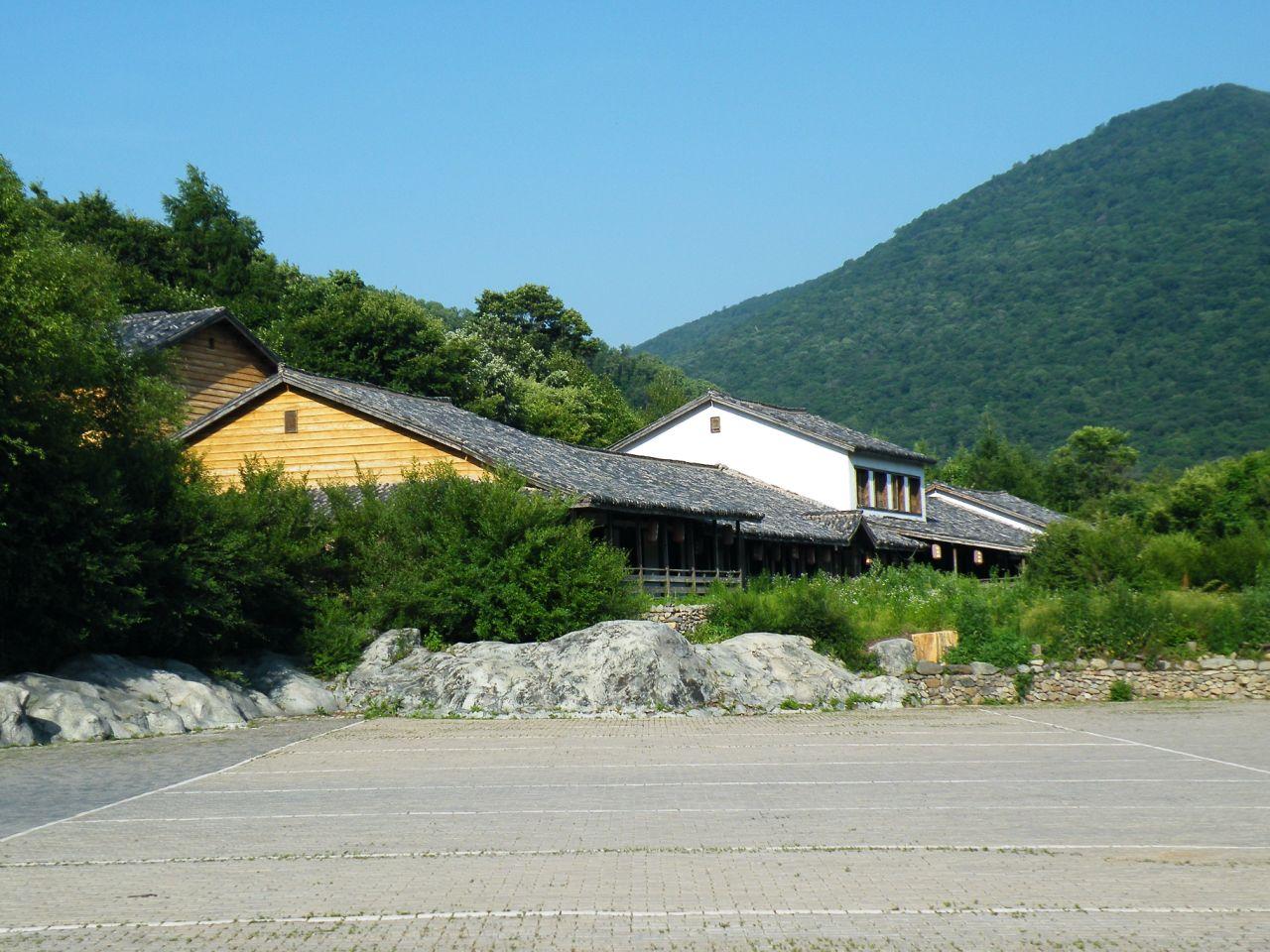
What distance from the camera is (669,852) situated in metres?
10.4

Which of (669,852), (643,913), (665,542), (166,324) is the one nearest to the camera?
(643,913)

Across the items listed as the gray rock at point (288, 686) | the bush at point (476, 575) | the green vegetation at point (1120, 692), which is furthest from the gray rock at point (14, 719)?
the green vegetation at point (1120, 692)

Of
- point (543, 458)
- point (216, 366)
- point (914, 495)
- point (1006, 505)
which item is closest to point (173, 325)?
point (216, 366)

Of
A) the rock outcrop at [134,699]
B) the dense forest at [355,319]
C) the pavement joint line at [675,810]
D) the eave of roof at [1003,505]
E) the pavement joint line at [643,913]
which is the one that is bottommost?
the pavement joint line at [675,810]

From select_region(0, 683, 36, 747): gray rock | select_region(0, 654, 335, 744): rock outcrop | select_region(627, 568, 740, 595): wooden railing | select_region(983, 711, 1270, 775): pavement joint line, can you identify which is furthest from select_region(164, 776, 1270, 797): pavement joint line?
select_region(627, 568, 740, 595): wooden railing

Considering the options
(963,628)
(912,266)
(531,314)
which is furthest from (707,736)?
(912,266)

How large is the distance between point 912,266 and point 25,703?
159624 mm

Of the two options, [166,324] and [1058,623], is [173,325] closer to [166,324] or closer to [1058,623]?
[166,324]

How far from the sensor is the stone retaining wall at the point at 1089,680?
26.3 meters

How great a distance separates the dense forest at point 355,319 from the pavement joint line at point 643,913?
4472cm

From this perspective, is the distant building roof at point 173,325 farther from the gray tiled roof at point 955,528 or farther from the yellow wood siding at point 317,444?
the gray tiled roof at point 955,528

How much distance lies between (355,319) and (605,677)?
40.1 meters

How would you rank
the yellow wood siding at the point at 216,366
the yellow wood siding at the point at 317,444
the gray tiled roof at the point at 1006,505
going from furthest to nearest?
the gray tiled roof at the point at 1006,505 < the yellow wood siding at the point at 216,366 < the yellow wood siding at the point at 317,444

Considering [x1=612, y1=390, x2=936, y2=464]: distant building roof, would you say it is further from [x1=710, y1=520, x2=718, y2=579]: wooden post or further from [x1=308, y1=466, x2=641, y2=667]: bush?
[x1=308, y1=466, x2=641, y2=667]: bush
